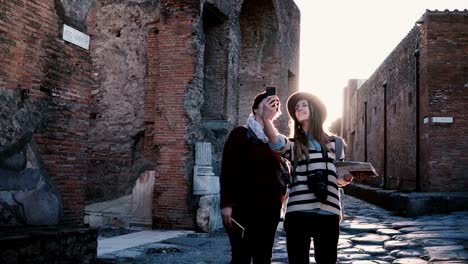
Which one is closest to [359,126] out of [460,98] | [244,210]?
[460,98]

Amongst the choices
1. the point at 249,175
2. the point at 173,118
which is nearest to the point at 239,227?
the point at 249,175

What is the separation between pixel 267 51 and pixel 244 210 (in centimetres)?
1093

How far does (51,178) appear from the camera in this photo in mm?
5453

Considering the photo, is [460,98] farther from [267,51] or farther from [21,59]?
[21,59]

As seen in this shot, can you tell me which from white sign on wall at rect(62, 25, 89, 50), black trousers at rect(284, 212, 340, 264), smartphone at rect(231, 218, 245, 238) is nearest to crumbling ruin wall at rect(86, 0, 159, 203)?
white sign on wall at rect(62, 25, 89, 50)

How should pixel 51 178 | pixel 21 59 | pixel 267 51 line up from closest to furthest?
pixel 21 59 → pixel 51 178 → pixel 267 51

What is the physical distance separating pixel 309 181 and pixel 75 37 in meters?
4.01

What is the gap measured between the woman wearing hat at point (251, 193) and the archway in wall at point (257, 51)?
33.6 ft

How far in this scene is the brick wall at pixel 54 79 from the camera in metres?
4.98

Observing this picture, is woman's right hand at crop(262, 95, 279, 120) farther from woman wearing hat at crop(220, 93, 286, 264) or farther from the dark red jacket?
the dark red jacket

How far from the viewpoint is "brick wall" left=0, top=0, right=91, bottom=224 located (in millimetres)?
4980

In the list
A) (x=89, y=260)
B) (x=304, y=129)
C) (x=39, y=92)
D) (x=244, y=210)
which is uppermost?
(x=39, y=92)

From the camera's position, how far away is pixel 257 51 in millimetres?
13523

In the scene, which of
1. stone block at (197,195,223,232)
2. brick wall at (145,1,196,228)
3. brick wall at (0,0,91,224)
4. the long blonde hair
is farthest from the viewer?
brick wall at (145,1,196,228)
